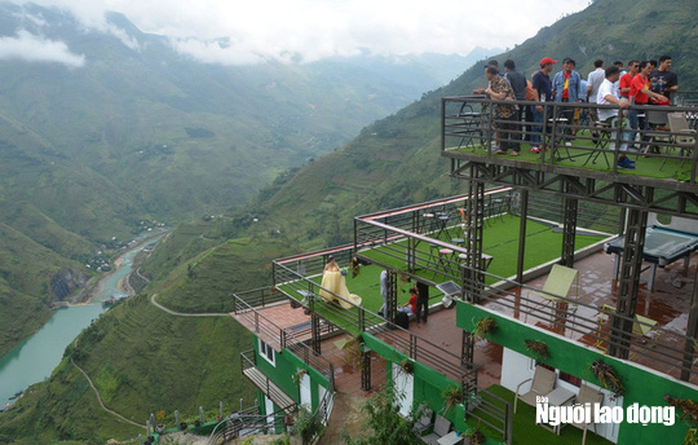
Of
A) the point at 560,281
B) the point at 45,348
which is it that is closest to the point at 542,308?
the point at 560,281

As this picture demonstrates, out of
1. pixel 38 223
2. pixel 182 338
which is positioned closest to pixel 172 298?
pixel 182 338

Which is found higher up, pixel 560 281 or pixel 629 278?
pixel 629 278

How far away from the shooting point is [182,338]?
50.3 metres

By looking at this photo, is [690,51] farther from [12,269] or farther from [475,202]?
[12,269]

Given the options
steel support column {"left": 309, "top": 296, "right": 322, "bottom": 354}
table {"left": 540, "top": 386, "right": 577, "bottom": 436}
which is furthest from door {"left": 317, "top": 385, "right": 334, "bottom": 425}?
table {"left": 540, "top": 386, "right": 577, "bottom": 436}

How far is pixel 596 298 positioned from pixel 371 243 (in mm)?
6390

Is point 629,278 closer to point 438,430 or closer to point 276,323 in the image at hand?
point 438,430

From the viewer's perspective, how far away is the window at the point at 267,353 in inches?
713

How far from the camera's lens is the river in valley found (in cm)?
7094

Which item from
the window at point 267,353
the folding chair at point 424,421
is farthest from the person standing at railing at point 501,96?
the window at point 267,353

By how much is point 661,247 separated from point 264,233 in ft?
241

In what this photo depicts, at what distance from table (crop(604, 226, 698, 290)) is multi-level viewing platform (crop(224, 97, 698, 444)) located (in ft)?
0.14

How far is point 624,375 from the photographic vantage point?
8.82 m

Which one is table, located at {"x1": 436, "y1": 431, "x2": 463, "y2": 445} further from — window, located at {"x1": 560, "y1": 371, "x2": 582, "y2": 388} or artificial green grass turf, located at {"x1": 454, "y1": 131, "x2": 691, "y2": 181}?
artificial green grass turf, located at {"x1": 454, "y1": 131, "x2": 691, "y2": 181}
